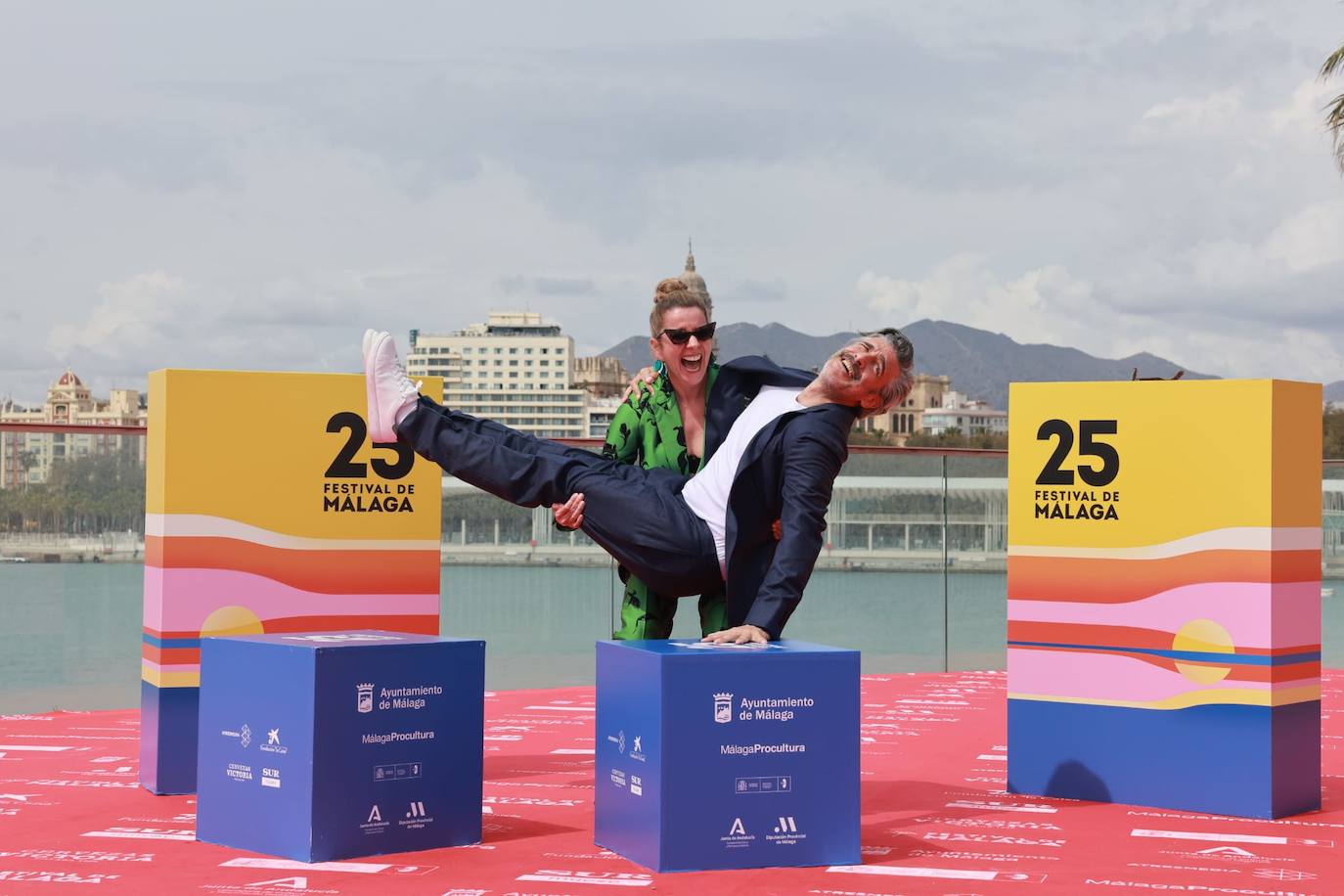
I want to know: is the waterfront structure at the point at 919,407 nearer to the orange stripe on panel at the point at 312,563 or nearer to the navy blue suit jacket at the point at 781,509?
the orange stripe on panel at the point at 312,563

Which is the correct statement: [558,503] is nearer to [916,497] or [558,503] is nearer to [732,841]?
[732,841]

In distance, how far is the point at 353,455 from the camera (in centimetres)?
494

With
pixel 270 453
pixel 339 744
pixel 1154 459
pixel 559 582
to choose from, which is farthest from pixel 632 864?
pixel 559 582

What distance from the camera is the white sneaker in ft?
13.9

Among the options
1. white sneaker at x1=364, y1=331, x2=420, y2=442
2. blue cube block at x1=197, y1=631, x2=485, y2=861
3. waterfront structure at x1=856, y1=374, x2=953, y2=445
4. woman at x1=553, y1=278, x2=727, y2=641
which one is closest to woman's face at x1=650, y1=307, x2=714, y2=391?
woman at x1=553, y1=278, x2=727, y2=641

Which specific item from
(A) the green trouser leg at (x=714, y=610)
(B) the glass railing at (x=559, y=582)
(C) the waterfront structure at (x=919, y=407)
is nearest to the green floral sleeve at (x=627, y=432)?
(A) the green trouser leg at (x=714, y=610)

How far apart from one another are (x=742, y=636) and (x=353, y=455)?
1.76 metres

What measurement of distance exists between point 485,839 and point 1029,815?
1.57 m

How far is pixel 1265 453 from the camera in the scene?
446 cm

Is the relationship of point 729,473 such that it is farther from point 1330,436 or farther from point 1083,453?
point 1330,436

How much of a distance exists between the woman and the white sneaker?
1.66 ft

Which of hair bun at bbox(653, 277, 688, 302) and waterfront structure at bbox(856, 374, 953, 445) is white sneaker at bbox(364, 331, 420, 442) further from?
waterfront structure at bbox(856, 374, 953, 445)

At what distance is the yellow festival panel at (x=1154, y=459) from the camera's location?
14.8ft

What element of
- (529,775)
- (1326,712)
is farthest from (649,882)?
(1326,712)
